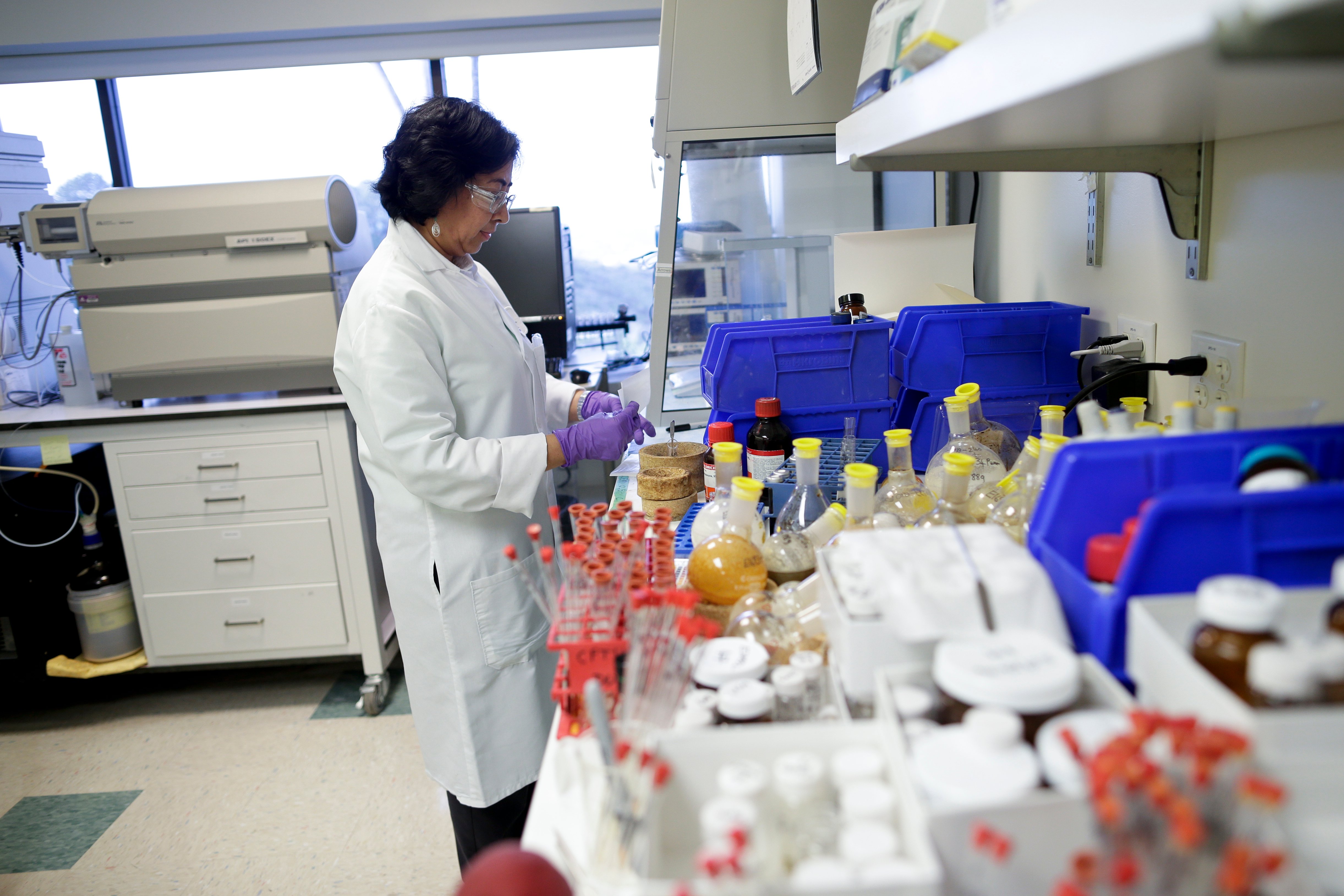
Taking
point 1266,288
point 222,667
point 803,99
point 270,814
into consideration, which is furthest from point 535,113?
point 1266,288

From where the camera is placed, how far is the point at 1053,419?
1.13 m

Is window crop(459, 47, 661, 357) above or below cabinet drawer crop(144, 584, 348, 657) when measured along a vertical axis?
above

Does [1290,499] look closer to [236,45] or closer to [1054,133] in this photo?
[1054,133]

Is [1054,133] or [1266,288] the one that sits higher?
[1054,133]

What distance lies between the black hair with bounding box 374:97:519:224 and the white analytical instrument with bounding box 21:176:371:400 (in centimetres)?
102

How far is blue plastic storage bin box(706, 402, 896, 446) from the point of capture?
4.74 ft

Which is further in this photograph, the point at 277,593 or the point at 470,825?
the point at 277,593

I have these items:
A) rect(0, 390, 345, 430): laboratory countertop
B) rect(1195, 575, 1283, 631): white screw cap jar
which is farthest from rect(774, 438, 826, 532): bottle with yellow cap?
rect(0, 390, 345, 430): laboratory countertop

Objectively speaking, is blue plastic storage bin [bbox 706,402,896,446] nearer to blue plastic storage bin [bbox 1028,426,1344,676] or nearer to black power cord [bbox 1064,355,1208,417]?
black power cord [bbox 1064,355,1208,417]

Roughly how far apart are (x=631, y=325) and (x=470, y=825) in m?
2.50

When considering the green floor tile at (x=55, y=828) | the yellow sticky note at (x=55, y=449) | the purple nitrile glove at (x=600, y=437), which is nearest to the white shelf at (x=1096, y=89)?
the purple nitrile glove at (x=600, y=437)

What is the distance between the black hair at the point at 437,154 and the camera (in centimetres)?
149

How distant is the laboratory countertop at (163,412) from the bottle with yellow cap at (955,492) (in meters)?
1.81

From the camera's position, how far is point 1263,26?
1.21 feet
